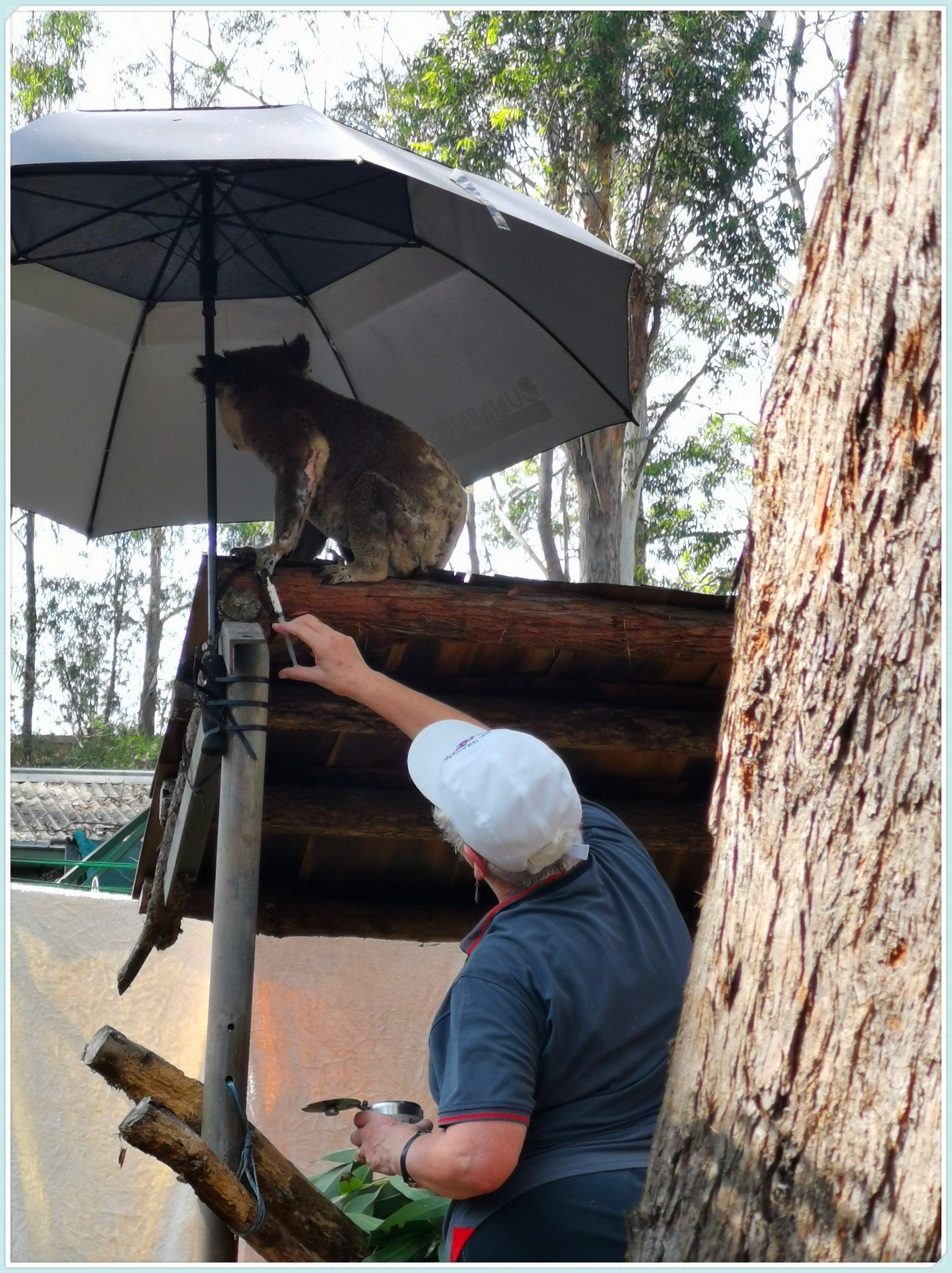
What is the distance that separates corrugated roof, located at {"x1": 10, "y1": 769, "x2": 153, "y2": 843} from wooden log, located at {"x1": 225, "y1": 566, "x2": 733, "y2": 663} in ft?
35.9

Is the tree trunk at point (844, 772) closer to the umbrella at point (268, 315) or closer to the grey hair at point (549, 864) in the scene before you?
the grey hair at point (549, 864)

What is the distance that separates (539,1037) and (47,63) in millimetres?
16353

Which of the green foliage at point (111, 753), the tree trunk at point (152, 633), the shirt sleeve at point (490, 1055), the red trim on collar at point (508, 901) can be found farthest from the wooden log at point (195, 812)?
the tree trunk at point (152, 633)

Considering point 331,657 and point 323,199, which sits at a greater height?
point 323,199

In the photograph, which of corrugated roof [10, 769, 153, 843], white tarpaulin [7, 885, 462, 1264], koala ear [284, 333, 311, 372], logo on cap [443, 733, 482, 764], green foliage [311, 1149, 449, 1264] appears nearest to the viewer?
logo on cap [443, 733, 482, 764]

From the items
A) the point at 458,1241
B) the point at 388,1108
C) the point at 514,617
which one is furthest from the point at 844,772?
the point at 514,617

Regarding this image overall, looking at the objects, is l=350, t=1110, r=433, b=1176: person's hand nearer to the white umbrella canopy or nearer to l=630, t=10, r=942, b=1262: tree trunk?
l=630, t=10, r=942, b=1262: tree trunk

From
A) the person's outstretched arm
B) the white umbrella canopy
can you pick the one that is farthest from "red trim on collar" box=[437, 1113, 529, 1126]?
the white umbrella canopy

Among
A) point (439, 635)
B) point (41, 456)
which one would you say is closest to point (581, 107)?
point (41, 456)

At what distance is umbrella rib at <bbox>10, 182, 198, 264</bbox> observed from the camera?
2664 millimetres

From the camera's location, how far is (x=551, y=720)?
2.88 metres

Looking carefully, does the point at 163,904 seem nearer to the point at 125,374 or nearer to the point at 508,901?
the point at 508,901

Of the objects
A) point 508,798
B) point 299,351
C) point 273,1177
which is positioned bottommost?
point 273,1177

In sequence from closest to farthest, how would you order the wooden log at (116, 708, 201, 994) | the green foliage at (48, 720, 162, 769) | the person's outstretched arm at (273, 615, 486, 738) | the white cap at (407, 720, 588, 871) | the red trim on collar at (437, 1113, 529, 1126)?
1. the red trim on collar at (437, 1113, 529, 1126)
2. the white cap at (407, 720, 588, 871)
3. the person's outstretched arm at (273, 615, 486, 738)
4. the wooden log at (116, 708, 201, 994)
5. the green foliage at (48, 720, 162, 769)
